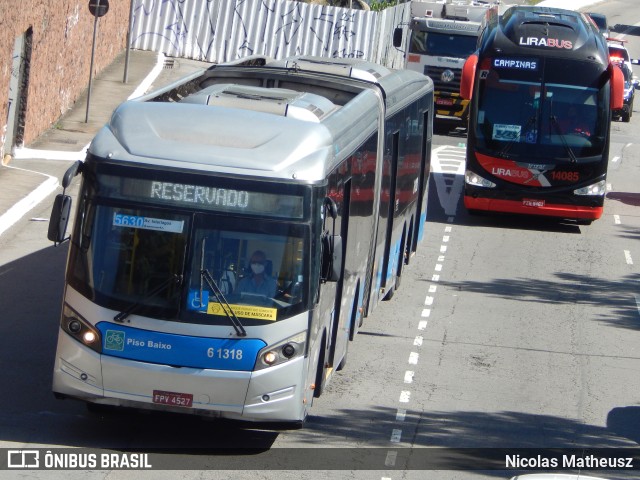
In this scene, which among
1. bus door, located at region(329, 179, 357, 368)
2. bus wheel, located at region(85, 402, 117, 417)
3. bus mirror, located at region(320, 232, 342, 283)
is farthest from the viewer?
bus door, located at region(329, 179, 357, 368)

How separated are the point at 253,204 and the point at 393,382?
3.86 meters

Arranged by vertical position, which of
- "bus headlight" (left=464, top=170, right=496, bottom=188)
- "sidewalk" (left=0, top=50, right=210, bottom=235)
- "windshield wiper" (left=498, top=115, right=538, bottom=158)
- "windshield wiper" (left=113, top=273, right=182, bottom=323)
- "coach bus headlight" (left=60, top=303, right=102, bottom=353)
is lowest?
"sidewalk" (left=0, top=50, right=210, bottom=235)

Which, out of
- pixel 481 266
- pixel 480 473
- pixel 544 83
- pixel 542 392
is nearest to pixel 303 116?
pixel 480 473

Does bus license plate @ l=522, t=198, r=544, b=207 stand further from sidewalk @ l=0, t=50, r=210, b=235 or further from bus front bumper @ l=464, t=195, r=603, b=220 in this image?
sidewalk @ l=0, t=50, r=210, b=235

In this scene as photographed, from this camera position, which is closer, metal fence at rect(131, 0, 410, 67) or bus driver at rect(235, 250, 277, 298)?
bus driver at rect(235, 250, 277, 298)

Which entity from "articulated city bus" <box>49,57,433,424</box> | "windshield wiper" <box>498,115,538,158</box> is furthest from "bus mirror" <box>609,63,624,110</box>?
"articulated city bus" <box>49,57,433,424</box>

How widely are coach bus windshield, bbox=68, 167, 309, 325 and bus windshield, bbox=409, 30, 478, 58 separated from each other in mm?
24320

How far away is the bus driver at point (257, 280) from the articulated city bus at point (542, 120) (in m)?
12.3

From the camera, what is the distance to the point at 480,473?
32.4 ft

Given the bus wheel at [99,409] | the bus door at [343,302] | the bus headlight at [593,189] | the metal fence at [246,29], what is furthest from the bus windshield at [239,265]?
the metal fence at [246,29]

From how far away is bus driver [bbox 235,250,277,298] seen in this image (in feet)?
30.2

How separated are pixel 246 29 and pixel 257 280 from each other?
25139 millimetres

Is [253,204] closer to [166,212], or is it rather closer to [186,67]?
[166,212]

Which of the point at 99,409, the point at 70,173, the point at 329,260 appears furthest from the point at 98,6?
the point at 329,260
